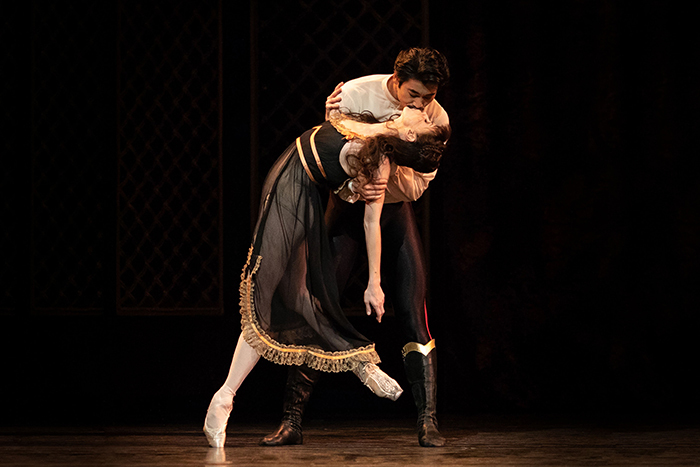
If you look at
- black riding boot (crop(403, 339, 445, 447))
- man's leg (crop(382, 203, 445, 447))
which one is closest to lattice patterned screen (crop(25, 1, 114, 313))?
man's leg (crop(382, 203, 445, 447))

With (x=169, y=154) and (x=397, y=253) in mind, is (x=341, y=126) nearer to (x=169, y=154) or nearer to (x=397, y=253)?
(x=397, y=253)

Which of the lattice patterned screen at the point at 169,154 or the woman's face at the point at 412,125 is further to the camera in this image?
the lattice patterned screen at the point at 169,154

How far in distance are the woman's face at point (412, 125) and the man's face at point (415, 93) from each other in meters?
0.07

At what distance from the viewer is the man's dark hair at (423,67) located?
2607 millimetres

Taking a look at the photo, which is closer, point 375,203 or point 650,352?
point 375,203

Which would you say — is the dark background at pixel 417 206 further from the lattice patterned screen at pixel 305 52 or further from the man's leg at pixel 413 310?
the man's leg at pixel 413 310

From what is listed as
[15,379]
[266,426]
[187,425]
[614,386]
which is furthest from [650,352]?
[15,379]

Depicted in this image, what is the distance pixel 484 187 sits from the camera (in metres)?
3.48

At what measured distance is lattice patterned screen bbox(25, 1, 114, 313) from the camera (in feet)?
12.0

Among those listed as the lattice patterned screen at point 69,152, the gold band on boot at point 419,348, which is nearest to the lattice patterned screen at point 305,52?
the lattice patterned screen at point 69,152

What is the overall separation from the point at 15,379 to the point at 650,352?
2702mm

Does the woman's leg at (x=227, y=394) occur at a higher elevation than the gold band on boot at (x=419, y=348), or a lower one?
lower

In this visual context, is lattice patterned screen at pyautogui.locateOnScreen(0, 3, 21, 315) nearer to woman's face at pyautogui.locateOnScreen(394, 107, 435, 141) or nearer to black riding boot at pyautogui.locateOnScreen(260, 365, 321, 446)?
black riding boot at pyautogui.locateOnScreen(260, 365, 321, 446)

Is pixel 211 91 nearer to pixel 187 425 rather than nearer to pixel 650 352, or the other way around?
pixel 187 425
